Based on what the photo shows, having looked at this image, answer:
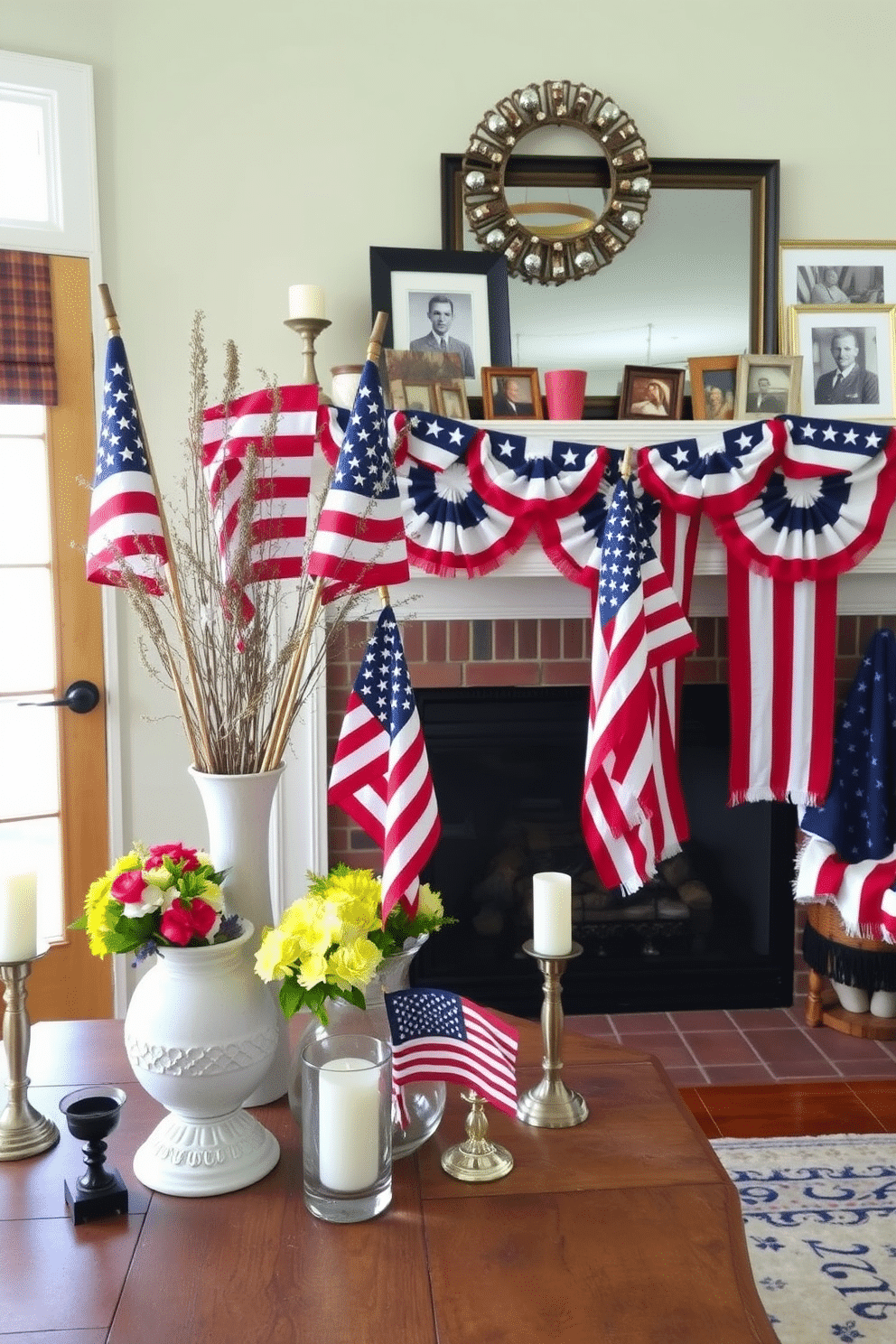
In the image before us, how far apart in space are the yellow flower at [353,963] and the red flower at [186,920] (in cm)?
16

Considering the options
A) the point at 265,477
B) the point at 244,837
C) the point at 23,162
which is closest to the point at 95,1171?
the point at 244,837

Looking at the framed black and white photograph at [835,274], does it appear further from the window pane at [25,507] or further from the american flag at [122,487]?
the american flag at [122,487]

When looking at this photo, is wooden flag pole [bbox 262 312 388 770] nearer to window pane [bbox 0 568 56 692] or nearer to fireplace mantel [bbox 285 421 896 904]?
fireplace mantel [bbox 285 421 896 904]

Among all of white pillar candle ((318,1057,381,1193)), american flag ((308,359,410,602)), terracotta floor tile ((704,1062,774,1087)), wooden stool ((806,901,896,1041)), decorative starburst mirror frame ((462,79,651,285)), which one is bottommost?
terracotta floor tile ((704,1062,774,1087))

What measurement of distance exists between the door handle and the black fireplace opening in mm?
917

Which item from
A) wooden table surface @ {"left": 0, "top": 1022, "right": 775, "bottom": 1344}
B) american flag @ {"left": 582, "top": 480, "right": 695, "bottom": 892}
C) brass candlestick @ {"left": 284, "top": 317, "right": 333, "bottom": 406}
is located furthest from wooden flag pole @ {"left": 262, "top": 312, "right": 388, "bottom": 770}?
brass candlestick @ {"left": 284, "top": 317, "right": 333, "bottom": 406}

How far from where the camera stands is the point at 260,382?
3.11 meters

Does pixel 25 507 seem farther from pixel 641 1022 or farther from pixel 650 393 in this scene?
pixel 641 1022

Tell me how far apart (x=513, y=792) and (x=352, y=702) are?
65.6 inches

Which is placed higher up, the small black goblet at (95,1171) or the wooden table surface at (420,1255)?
the small black goblet at (95,1171)

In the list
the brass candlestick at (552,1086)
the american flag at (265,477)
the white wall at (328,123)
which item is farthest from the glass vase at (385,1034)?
the white wall at (328,123)

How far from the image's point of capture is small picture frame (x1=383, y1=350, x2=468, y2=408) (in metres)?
3.02

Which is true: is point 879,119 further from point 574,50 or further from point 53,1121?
point 53,1121

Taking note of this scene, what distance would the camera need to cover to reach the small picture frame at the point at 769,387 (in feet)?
10.2
